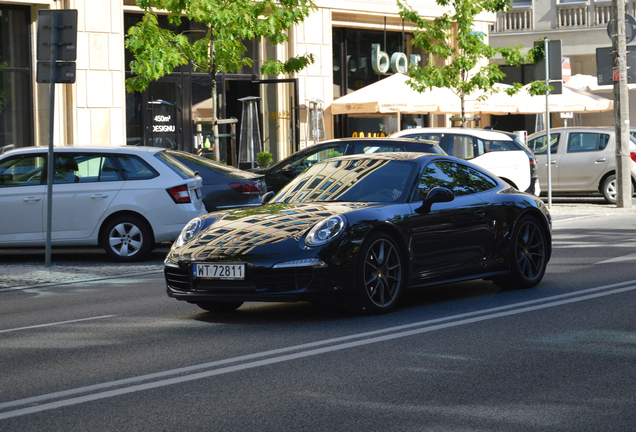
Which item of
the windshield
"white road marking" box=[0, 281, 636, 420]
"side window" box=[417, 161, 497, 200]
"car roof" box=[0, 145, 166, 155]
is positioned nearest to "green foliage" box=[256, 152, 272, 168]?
"car roof" box=[0, 145, 166, 155]

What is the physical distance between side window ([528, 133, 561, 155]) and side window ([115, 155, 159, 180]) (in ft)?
37.1

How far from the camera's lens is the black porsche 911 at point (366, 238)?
24.4ft

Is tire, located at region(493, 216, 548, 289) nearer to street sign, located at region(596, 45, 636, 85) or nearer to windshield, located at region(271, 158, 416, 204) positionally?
windshield, located at region(271, 158, 416, 204)

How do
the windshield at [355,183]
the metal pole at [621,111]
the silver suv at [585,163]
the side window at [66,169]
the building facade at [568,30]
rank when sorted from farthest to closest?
1. the building facade at [568,30]
2. the silver suv at [585,163]
3. the metal pole at [621,111]
4. the side window at [66,169]
5. the windshield at [355,183]

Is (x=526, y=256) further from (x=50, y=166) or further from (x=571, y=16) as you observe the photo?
(x=571, y=16)

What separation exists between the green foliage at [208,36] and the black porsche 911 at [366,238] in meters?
9.02

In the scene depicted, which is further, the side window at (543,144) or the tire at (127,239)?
the side window at (543,144)

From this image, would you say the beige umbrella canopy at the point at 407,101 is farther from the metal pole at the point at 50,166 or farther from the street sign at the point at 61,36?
the metal pole at the point at 50,166

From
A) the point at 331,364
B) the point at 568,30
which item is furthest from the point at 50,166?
the point at 568,30

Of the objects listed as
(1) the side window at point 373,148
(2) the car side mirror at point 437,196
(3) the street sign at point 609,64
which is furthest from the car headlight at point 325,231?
(3) the street sign at point 609,64

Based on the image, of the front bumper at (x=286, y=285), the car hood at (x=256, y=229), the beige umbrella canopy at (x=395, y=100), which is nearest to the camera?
the front bumper at (x=286, y=285)

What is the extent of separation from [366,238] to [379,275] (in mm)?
340

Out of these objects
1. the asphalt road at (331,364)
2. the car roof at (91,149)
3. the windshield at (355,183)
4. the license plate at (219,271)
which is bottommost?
the asphalt road at (331,364)

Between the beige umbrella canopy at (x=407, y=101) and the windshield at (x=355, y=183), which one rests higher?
the beige umbrella canopy at (x=407, y=101)
